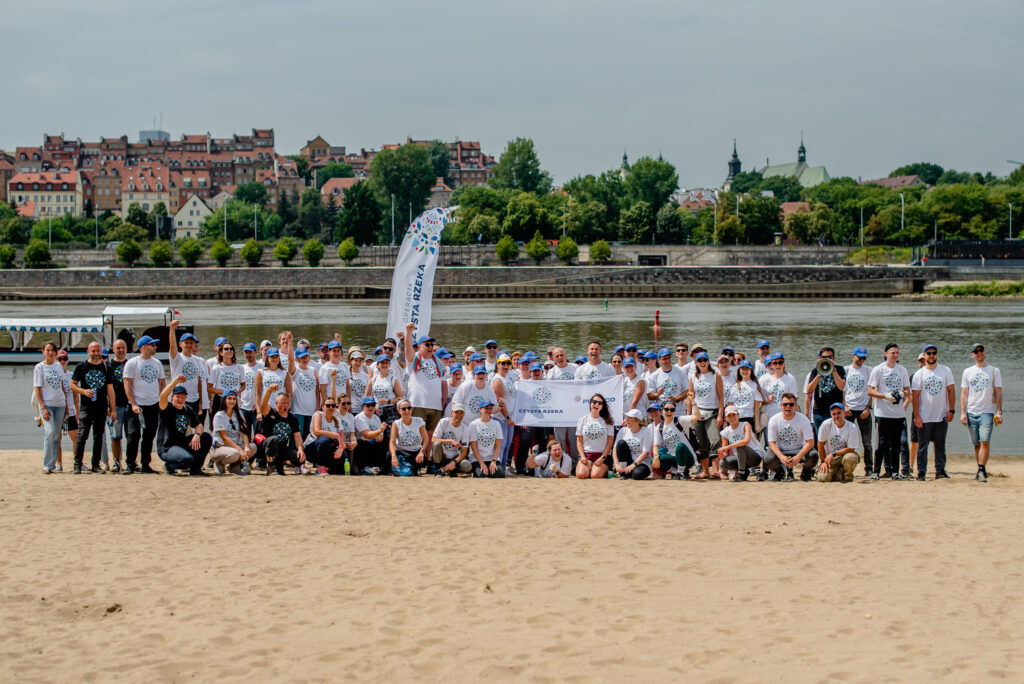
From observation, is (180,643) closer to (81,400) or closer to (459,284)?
(81,400)

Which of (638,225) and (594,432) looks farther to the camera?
(638,225)

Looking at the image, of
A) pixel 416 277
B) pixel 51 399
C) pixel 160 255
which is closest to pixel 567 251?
pixel 160 255

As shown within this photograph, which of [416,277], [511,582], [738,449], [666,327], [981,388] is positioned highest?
[416,277]

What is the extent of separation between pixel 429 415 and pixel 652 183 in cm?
13711

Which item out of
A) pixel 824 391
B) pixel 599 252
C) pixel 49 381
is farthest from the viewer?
pixel 599 252

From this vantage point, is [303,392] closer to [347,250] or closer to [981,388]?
[981,388]

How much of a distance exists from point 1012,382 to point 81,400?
2371cm

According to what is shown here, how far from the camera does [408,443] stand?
13.0 metres

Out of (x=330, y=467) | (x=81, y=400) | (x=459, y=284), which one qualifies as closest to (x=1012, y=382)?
(x=330, y=467)

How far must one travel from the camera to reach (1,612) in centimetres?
789

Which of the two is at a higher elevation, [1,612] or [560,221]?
[560,221]

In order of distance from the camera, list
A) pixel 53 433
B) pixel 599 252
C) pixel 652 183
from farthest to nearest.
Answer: pixel 652 183 → pixel 599 252 → pixel 53 433

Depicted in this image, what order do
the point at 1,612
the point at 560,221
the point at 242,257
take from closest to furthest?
the point at 1,612 < the point at 242,257 < the point at 560,221

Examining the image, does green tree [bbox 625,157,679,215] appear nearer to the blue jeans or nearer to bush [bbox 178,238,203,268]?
bush [bbox 178,238,203,268]
